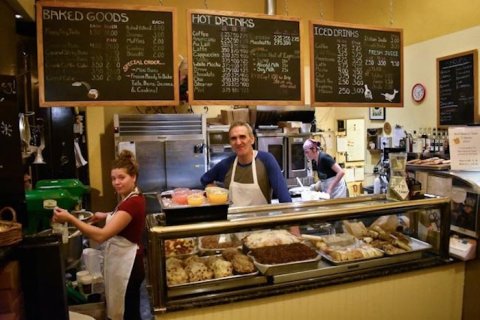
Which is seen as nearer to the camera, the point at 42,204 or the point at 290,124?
the point at 42,204

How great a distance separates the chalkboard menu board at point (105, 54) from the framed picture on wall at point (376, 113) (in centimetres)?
357

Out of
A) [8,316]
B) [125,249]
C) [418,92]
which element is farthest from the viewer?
[418,92]

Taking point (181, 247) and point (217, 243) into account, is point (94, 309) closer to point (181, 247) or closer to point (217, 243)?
point (181, 247)

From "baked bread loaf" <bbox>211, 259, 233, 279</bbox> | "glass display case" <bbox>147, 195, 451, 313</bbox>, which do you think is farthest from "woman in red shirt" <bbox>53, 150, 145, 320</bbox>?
"baked bread loaf" <bbox>211, 259, 233, 279</bbox>

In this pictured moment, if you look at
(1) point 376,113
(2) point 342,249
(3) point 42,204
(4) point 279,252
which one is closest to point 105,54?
(3) point 42,204

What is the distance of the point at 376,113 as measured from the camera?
5.31m

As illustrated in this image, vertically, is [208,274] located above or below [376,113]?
below

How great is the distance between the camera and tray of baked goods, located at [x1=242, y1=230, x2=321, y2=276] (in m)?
1.98

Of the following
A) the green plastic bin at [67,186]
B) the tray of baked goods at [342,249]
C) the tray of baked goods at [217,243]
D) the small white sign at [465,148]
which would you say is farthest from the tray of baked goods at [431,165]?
the green plastic bin at [67,186]

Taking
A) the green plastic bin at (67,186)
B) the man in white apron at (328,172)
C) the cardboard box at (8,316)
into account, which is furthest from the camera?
the man in white apron at (328,172)

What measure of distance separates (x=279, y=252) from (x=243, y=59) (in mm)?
1511

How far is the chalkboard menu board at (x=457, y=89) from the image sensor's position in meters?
3.93

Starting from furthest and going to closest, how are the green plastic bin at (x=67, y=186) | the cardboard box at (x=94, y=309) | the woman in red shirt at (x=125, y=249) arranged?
the green plastic bin at (x=67, y=186)
the cardboard box at (x=94, y=309)
the woman in red shirt at (x=125, y=249)

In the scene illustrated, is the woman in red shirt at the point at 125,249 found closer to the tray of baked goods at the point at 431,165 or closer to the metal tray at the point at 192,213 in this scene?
the metal tray at the point at 192,213
